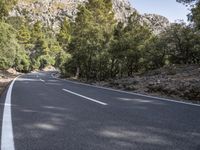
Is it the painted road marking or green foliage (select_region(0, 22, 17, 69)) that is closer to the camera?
the painted road marking

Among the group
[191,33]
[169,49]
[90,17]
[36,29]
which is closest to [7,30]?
[90,17]

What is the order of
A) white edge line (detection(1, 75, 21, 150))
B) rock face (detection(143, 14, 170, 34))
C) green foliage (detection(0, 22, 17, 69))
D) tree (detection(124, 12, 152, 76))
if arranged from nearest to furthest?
white edge line (detection(1, 75, 21, 150)), tree (detection(124, 12, 152, 76)), green foliage (detection(0, 22, 17, 69)), rock face (detection(143, 14, 170, 34))

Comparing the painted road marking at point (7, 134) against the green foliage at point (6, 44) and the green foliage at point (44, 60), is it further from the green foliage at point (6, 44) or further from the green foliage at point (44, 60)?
the green foliage at point (44, 60)

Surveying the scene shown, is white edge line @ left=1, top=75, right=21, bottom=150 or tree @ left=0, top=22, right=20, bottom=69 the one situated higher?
tree @ left=0, top=22, right=20, bottom=69

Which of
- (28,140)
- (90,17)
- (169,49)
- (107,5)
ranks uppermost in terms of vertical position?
(107,5)

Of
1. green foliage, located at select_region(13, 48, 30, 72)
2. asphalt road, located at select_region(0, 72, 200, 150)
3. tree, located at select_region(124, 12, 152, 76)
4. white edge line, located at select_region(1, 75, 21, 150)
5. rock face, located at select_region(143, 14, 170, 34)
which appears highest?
rock face, located at select_region(143, 14, 170, 34)

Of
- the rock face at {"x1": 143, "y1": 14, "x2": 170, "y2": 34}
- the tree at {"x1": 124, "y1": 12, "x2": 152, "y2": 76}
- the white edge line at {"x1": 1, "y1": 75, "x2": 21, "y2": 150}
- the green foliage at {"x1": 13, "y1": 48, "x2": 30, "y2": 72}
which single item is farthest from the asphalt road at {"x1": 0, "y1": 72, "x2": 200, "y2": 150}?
the green foliage at {"x1": 13, "y1": 48, "x2": 30, "y2": 72}

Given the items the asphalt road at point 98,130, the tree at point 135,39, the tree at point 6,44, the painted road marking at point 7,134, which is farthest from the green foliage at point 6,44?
the asphalt road at point 98,130

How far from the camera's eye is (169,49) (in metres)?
30.6

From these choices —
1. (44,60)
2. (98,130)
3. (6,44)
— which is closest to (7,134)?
(98,130)

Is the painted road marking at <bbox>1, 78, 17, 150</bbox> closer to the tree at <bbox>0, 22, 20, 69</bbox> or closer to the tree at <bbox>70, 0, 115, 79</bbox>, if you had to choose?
the tree at <bbox>70, 0, 115, 79</bbox>

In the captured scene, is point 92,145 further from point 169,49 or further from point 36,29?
point 36,29

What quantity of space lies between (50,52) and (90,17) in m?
71.4

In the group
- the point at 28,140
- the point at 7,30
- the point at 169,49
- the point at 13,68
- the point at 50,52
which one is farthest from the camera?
the point at 50,52
